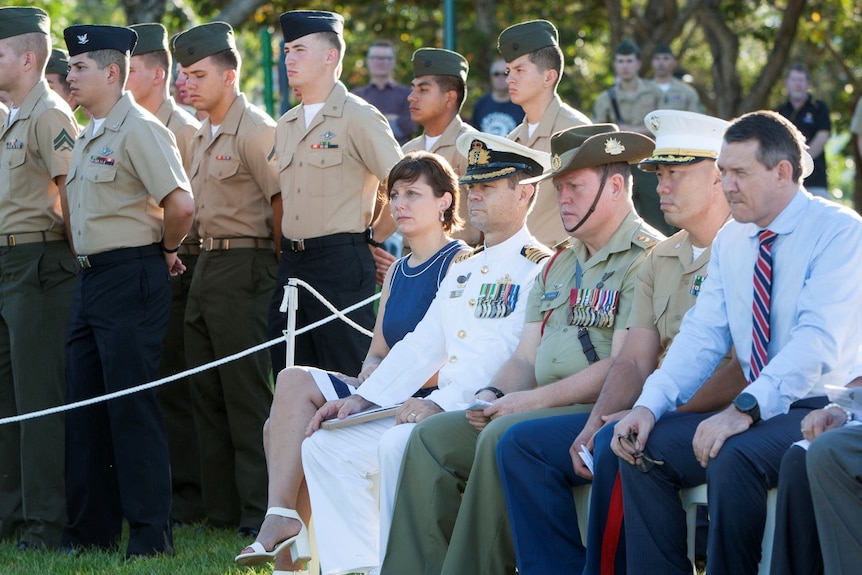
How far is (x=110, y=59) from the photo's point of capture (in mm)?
6914

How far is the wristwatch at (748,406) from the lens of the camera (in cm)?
434

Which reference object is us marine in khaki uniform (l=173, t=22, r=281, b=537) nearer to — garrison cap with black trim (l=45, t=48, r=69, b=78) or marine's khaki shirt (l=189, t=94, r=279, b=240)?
marine's khaki shirt (l=189, t=94, r=279, b=240)

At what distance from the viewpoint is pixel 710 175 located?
5.02 meters

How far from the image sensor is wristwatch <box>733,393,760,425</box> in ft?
14.3

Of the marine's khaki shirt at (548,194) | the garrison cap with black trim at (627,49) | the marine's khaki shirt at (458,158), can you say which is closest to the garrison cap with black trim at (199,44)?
the marine's khaki shirt at (458,158)

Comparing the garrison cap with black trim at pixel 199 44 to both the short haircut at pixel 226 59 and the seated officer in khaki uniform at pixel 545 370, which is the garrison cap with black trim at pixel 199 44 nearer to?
the short haircut at pixel 226 59

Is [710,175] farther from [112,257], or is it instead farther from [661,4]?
[661,4]

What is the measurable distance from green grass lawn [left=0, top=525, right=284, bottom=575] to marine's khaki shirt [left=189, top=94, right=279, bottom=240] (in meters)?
1.59

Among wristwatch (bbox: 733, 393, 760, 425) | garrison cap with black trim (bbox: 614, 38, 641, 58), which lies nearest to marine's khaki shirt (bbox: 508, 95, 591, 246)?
wristwatch (bbox: 733, 393, 760, 425)

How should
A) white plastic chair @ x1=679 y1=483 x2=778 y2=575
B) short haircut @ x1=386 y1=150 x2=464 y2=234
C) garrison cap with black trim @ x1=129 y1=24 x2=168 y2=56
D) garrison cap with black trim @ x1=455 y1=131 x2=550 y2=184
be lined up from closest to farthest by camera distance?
white plastic chair @ x1=679 y1=483 x2=778 y2=575
garrison cap with black trim @ x1=455 y1=131 x2=550 y2=184
short haircut @ x1=386 y1=150 x2=464 y2=234
garrison cap with black trim @ x1=129 y1=24 x2=168 y2=56

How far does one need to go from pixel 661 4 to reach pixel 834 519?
54.1 feet

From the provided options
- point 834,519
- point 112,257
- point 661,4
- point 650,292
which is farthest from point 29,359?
point 661,4

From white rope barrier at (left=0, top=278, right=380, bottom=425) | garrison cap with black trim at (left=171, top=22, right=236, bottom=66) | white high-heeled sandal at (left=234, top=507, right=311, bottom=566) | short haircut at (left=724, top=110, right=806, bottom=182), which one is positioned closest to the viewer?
short haircut at (left=724, top=110, right=806, bottom=182)

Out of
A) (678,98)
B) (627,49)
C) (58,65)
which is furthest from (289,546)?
(678,98)
